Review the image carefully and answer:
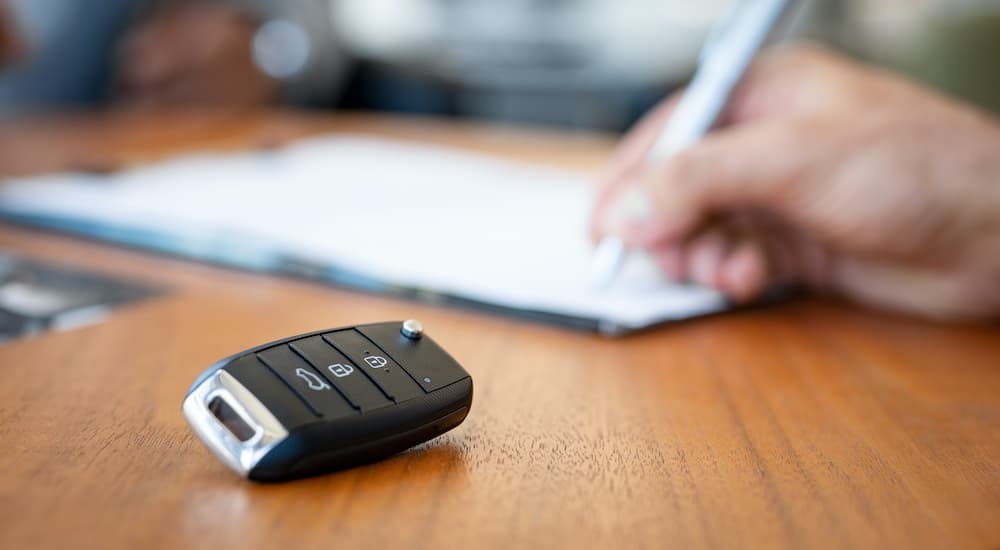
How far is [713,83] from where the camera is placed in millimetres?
523

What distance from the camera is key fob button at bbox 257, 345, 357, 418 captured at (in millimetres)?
251

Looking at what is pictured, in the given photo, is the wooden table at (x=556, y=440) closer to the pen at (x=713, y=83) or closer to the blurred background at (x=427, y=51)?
the pen at (x=713, y=83)

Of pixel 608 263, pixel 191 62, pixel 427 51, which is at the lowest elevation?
pixel 427 51

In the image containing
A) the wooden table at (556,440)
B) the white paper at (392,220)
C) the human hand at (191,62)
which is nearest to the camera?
the wooden table at (556,440)

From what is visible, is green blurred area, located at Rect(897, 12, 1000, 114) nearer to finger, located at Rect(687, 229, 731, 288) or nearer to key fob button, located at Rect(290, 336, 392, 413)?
finger, located at Rect(687, 229, 731, 288)

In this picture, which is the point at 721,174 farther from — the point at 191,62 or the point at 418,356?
the point at 191,62

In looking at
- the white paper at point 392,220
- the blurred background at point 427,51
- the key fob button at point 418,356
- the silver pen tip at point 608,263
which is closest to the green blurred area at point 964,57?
the blurred background at point 427,51

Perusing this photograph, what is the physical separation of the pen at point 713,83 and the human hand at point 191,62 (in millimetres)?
1094

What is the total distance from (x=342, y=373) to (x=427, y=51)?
262 centimetres

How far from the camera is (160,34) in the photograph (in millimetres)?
1474

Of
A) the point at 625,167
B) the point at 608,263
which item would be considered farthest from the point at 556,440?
the point at 625,167

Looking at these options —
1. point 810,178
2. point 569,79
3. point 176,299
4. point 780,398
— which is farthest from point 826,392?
point 569,79

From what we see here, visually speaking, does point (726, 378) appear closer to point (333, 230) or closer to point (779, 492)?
point (779, 492)

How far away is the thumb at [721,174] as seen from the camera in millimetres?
474
